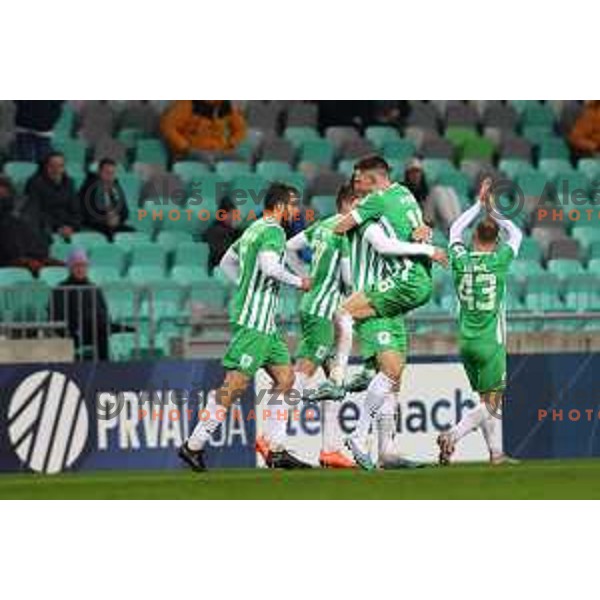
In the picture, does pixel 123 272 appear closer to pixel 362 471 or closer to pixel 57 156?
pixel 57 156

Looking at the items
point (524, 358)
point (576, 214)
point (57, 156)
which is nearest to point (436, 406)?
point (524, 358)

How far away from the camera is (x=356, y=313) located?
20.7 meters

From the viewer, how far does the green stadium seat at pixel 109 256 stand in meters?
21.7

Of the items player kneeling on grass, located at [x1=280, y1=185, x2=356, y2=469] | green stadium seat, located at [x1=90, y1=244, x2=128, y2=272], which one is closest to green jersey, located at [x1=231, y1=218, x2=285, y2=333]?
player kneeling on grass, located at [x1=280, y1=185, x2=356, y2=469]

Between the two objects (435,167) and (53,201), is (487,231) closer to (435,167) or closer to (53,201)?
(435,167)

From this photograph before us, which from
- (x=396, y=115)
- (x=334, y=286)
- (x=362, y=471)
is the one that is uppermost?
(x=396, y=115)

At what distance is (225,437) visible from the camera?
21.0 metres

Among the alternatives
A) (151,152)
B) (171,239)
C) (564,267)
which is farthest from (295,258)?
(564,267)

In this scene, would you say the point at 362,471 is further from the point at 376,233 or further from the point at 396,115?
the point at 396,115

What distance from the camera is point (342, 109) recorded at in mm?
22906

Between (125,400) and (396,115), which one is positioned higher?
(396,115)

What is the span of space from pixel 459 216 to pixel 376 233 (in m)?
1.32

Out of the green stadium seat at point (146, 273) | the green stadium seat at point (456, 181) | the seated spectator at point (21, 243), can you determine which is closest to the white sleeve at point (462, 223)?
the green stadium seat at point (456, 181)

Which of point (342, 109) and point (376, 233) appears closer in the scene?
point (376, 233)
